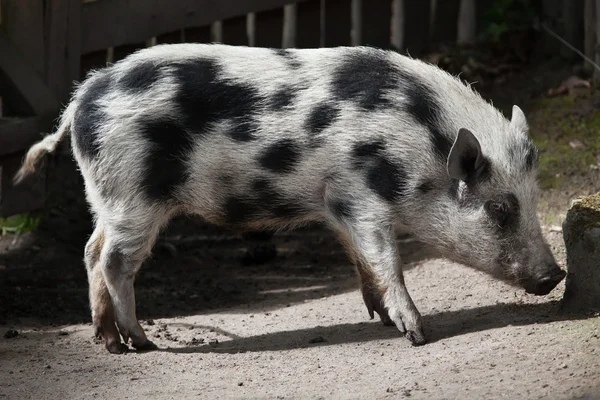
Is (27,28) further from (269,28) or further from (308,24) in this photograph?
(308,24)

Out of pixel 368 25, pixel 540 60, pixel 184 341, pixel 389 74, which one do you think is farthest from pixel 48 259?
pixel 540 60

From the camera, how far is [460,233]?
543 centimetres

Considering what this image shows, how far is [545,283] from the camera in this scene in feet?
17.4

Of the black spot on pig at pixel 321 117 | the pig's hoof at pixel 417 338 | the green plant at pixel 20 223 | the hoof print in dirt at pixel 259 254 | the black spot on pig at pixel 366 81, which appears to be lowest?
the hoof print in dirt at pixel 259 254

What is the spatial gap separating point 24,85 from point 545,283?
3.88 m

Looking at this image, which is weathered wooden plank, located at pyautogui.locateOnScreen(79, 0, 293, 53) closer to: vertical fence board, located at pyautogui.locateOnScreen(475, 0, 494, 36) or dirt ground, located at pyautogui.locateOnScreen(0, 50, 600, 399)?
dirt ground, located at pyautogui.locateOnScreen(0, 50, 600, 399)

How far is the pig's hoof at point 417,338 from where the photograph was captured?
519cm

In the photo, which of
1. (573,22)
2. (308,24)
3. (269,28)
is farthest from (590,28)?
(269,28)

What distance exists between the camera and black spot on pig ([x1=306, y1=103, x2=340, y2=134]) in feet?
17.7

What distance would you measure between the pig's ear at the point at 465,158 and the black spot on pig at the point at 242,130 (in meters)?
1.09

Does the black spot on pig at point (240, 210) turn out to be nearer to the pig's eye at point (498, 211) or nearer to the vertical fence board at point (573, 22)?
the pig's eye at point (498, 211)

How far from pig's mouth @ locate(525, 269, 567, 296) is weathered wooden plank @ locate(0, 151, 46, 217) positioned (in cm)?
360

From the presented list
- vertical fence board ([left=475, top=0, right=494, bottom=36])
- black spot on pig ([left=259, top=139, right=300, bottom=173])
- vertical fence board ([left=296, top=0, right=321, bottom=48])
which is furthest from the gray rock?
vertical fence board ([left=475, top=0, right=494, bottom=36])


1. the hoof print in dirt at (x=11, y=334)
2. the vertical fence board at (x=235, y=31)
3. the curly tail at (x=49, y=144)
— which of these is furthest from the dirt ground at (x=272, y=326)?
the vertical fence board at (x=235, y=31)
